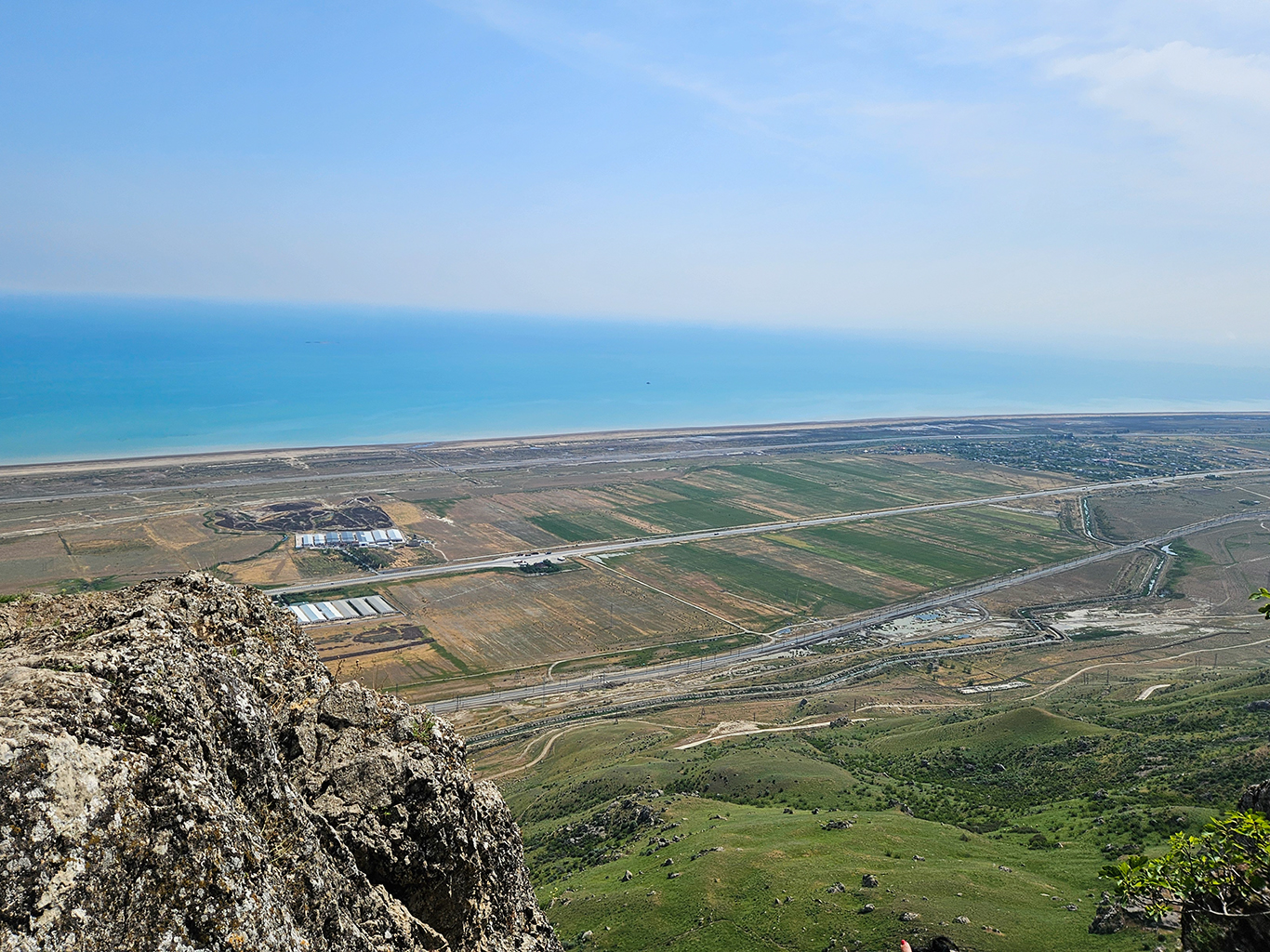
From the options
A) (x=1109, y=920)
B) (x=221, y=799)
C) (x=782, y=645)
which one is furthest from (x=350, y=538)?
(x=221, y=799)

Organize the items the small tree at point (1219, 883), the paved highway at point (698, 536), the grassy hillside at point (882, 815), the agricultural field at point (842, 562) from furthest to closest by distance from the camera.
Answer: the paved highway at point (698, 536) < the agricultural field at point (842, 562) < the grassy hillside at point (882, 815) < the small tree at point (1219, 883)

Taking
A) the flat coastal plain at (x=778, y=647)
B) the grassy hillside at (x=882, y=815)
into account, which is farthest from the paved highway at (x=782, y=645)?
the grassy hillside at (x=882, y=815)

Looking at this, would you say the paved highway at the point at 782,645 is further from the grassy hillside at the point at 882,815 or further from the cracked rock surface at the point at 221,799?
the cracked rock surface at the point at 221,799

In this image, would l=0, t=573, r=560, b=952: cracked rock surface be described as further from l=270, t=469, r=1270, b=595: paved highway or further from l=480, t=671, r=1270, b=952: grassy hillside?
l=270, t=469, r=1270, b=595: paved highway

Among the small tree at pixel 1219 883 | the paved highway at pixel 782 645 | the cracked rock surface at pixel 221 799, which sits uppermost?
the cracked rock surface at pixel 221 799

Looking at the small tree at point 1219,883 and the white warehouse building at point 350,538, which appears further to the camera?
the white warehouse building at point 350,538

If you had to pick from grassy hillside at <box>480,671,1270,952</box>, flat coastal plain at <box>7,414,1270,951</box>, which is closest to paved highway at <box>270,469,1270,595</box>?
flat coastal plain at <box>7,414,1270,951</box>

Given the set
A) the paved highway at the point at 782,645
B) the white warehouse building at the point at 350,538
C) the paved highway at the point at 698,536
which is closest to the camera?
the paved highway at the point at 782,645
